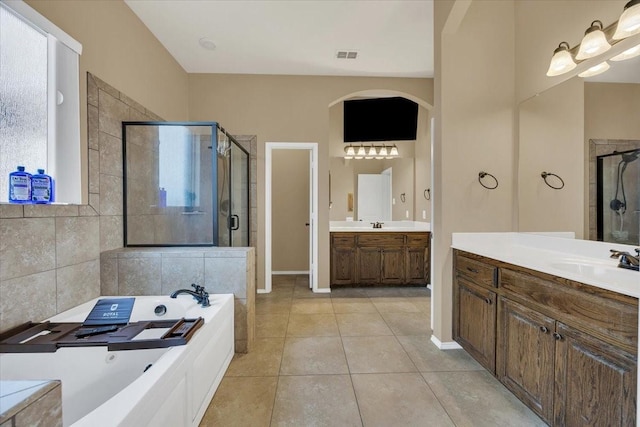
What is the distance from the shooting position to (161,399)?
3.71 ft

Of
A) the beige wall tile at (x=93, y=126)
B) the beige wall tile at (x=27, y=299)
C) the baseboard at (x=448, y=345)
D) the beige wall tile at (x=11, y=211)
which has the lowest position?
the baseboard at (x=448, y=345)

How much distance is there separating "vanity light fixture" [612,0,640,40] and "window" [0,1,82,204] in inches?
130

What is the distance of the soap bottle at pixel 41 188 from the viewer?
5.06 feet

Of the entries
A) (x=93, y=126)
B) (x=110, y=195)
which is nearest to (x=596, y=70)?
(x=93, y=126)

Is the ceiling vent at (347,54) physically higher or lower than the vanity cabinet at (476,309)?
higher

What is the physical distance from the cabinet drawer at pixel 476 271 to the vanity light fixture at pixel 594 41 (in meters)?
1.51

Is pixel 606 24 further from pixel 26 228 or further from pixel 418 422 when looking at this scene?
pixel 26 228

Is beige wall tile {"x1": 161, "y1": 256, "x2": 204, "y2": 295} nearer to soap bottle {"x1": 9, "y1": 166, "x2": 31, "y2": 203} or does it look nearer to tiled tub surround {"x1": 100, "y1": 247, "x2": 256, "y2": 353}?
tiled tub surround {"x1": 100, "y1": 247, "x2": 256, "y2": 353}

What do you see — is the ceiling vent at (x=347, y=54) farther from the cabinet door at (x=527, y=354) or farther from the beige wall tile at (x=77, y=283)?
the beige wall tile at (x=77, y=283)

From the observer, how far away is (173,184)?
2.59m

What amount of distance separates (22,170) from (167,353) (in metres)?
1.29

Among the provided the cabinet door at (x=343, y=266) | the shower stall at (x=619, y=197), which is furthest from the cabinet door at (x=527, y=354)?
the cabinet door at (x=343, y=266)

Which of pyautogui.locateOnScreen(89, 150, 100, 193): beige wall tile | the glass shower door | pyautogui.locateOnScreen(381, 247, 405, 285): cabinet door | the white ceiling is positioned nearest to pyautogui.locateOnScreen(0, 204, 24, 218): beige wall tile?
pyautogui.locateOnScreen(89, 150, 100, 193): beige wall tile

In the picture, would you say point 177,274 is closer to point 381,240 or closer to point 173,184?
point 173,184
